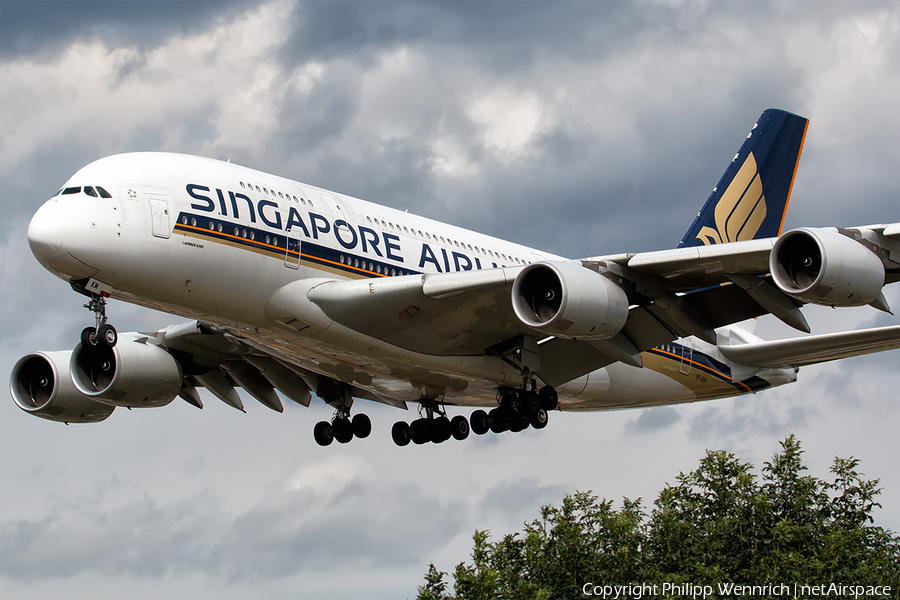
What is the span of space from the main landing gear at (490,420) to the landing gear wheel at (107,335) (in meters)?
10.4

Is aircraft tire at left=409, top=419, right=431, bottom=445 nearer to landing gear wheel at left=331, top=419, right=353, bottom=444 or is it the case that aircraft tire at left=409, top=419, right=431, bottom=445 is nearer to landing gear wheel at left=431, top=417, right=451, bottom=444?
landing gear wheel at left=431, top=417, right=451, bottom=444

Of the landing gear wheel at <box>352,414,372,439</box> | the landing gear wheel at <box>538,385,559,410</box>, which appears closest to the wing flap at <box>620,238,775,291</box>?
the landing gear wheel at <box>538,385,559,410</box>

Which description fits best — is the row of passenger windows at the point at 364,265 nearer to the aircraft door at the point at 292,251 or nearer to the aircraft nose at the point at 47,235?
the aircraft door at the point at 292,251

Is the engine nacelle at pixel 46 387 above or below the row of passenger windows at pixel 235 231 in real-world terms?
below

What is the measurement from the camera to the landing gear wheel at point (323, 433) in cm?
3156

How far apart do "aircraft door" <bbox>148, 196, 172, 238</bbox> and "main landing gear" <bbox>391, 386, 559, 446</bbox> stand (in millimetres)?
10138

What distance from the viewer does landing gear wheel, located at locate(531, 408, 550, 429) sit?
27456 mm

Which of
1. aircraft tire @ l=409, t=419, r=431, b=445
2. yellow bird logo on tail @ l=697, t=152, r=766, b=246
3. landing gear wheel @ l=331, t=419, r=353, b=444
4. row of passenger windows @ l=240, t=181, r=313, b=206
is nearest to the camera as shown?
row of passenger windows @ l=240, t=181, r=313, b=206

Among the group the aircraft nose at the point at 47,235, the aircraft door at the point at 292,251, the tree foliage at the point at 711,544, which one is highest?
the aircraft door at the point at 292,251

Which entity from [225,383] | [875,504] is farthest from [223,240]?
[875,504]

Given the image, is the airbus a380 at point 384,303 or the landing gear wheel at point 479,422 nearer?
the airbus a380 at point 384,303

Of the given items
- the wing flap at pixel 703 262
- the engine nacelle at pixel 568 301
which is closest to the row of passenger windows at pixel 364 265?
the engine nacelle at pixel 568 301

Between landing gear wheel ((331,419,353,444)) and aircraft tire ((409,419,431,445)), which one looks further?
landing gear wheel ((331,419,353,444))

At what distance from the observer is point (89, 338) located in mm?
22141
